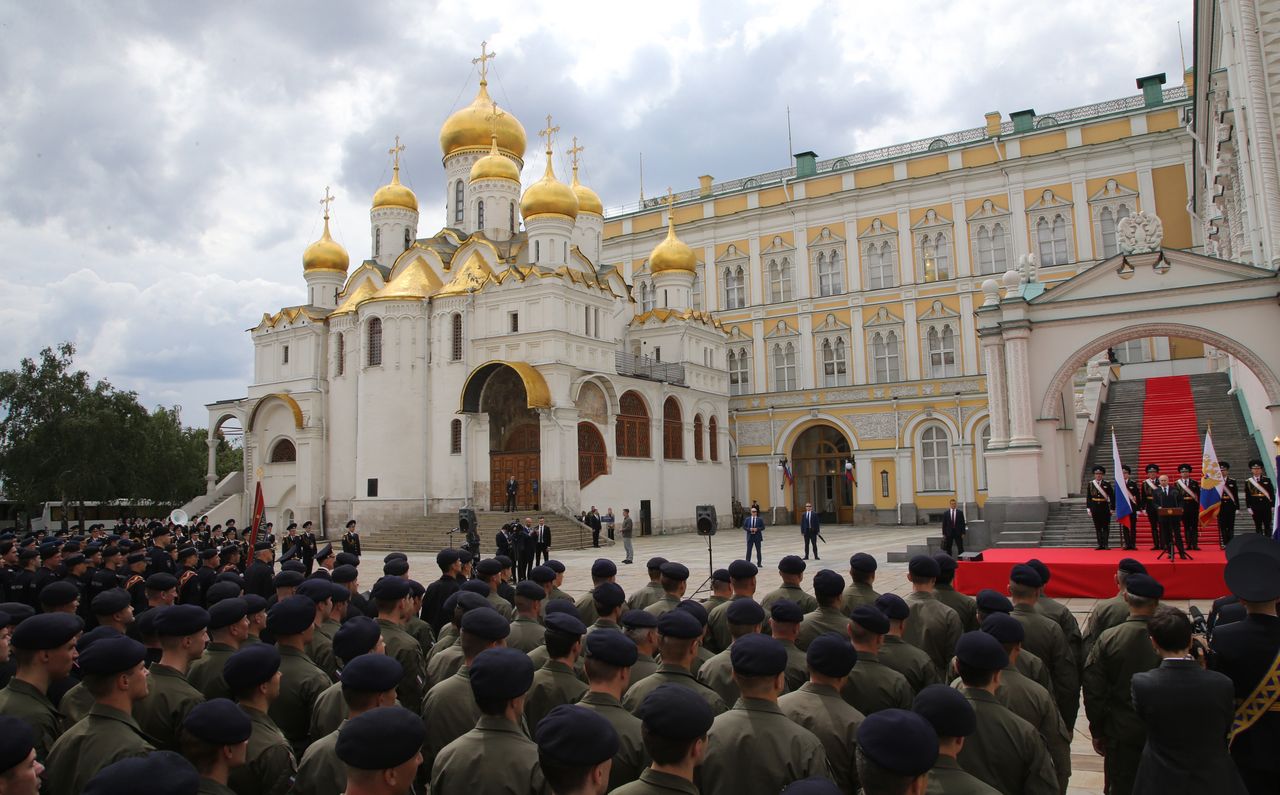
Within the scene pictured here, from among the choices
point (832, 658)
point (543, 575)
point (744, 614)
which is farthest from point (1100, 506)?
point (832, 658)

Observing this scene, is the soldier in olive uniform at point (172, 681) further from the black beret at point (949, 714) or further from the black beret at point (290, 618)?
the black beret at point (949, 714)

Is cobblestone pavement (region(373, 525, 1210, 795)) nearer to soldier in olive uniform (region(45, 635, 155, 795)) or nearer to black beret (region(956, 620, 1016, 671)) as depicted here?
black beret (region(956, 620, 1016, 671))

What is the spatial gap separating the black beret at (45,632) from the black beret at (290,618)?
0.95m

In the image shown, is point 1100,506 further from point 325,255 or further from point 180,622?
point 325,255

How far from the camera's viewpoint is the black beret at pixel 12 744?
2.83 metres

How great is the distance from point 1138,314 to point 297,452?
97.0ft

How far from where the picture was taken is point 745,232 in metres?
42.1

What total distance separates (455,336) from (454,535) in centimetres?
794

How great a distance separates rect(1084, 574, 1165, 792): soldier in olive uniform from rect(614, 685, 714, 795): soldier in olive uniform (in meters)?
3.56

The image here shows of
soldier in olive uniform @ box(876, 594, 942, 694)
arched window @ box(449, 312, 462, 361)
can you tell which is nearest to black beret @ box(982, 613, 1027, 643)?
soldier in olive uniform @ box(876, 594, 942, 694)

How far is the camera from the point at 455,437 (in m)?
31.7

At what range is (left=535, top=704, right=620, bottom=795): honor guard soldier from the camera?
2.74m

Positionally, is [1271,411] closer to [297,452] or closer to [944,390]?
[944,390]

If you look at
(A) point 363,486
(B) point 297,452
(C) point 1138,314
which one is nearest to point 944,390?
(C) point 1138,314
